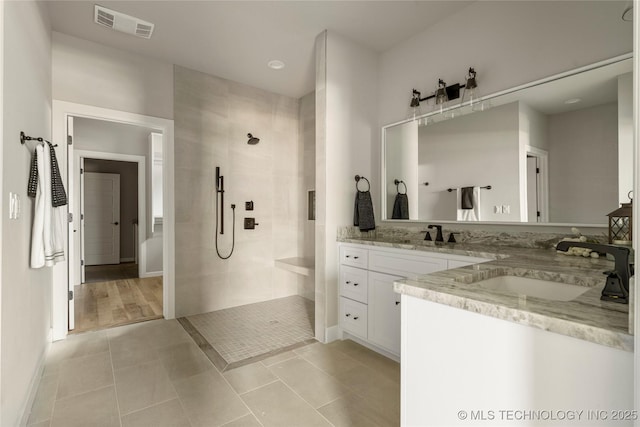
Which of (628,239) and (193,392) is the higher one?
(628,239)

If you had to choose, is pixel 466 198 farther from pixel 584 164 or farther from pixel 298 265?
pixel 298 265

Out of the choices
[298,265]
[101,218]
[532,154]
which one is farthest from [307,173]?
[101,218]

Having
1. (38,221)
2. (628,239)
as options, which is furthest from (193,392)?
(628,239)

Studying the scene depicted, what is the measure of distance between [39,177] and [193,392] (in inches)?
63.4

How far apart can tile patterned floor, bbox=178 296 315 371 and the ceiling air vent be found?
107 inches

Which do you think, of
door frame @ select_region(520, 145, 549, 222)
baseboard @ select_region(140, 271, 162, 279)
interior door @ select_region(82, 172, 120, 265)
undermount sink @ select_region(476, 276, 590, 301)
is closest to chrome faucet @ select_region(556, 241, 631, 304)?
undermount sink @ select_region(476, 276, 590, 301)

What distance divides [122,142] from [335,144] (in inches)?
177

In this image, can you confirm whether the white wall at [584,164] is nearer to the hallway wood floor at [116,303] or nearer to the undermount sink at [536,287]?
the undermount sink at [536,287]

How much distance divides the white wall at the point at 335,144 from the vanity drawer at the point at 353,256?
8cm

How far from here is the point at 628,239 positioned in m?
1.61

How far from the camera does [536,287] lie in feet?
4.17

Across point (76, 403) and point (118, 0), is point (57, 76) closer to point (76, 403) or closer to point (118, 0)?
point (118, 0)

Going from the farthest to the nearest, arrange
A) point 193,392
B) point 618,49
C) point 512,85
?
point 512,85 < point 193,392 < point 618,49

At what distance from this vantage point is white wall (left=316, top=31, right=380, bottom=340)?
2777mm
